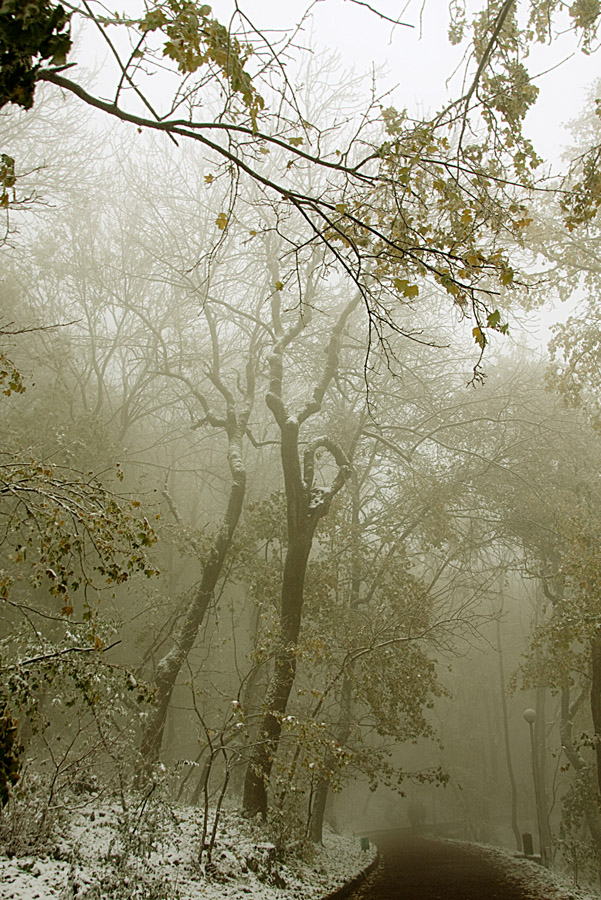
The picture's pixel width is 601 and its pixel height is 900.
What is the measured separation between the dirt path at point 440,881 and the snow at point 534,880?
10cm

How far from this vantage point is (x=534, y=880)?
1085 centimetres

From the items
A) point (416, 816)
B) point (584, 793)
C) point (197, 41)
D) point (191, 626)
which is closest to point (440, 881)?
point (584, 793)

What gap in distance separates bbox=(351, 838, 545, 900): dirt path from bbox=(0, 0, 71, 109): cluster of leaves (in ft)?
32.1

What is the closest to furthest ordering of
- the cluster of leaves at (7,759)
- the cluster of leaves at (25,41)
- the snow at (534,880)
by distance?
the cluster of leaves at (25,41) → the cluster of leaves at (7,759) → the snow at (534,880)

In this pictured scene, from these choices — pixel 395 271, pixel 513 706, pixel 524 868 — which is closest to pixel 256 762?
pixel 395 271

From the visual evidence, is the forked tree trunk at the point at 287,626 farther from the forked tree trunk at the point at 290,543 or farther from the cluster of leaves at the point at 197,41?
the cluster of leaves at the point at 197,41

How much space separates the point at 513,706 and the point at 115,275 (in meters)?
30.3

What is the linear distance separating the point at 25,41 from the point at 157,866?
6.78 m

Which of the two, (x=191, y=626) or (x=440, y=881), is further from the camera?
(x=191, y=626)

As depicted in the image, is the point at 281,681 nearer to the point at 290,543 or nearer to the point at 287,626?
the point at 287,626

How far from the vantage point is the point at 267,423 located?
20.5 m

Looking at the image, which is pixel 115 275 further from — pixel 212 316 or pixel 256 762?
pixel 256 762

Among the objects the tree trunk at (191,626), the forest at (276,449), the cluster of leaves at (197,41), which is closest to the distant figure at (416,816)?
the forest at (276,449)

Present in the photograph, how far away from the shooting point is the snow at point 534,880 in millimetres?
9208
